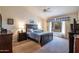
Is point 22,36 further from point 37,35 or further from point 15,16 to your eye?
point 15,16

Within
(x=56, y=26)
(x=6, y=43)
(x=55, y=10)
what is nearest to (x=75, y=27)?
(x=56, y=26)

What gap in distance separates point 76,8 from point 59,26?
0.45 meters

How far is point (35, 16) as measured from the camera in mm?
2012

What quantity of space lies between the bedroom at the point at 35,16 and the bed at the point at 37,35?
0.06 m

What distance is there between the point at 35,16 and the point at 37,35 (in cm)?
36

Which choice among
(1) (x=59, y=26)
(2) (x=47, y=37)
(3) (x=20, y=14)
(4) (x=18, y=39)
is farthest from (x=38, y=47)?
(3) (x=20, y=14)

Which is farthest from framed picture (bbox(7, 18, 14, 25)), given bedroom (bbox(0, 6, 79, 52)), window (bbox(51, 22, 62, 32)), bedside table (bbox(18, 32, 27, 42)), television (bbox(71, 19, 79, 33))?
television (bbox(71, 19, 79, 33))

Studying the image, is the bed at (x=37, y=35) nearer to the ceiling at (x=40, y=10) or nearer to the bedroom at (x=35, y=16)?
the bedroom at (x=35, y=16)

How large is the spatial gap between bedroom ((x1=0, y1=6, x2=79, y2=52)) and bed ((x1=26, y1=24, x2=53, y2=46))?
0.06 meters

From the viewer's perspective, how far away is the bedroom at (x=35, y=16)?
1937 millimetres

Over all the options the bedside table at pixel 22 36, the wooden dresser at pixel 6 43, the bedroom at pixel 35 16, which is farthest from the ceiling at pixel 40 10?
the wooden dresser at pixel 6 43

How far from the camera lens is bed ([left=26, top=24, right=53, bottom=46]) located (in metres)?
2.02
